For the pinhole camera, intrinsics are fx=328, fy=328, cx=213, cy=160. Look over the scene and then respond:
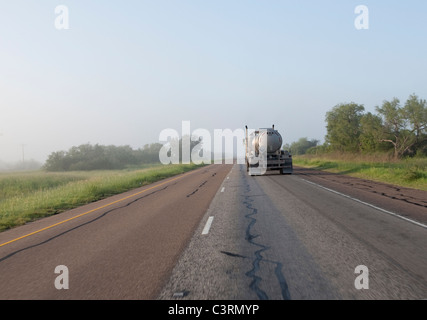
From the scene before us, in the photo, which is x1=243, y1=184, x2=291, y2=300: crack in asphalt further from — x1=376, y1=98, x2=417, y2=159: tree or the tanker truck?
x1=376, y1=98, x2=417, y2=159: tree

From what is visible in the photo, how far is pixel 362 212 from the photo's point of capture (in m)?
8.57

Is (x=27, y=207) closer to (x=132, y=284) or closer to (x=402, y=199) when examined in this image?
(x=132, y=284)

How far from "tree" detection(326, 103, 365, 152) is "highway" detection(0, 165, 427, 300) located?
147 feet

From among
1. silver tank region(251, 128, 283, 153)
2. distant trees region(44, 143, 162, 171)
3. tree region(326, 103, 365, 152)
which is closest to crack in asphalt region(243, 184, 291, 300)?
silver tank region(251, 128, 283, 153)

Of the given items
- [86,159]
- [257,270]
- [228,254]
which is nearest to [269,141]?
[228,254]

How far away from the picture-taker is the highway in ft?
12.7

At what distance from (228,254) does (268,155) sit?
1909 cm

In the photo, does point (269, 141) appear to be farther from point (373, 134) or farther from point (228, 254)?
point (373, 134)

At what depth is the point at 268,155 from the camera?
23922 mm

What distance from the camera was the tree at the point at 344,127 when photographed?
5144 cm

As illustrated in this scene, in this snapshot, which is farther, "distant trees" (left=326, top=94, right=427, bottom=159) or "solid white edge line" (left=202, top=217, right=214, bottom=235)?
"distant trees" (left=326, top=94, right=427, bottom=159)

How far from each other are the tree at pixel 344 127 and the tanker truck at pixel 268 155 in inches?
1196

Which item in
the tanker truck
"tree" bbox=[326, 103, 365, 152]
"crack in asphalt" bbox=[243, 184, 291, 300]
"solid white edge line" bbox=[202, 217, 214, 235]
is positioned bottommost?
"solid white edge line" bbox=[202, 217, 214, 235]
